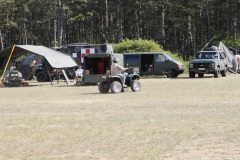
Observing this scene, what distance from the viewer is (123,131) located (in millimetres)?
7289

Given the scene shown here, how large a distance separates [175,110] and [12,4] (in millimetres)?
57125

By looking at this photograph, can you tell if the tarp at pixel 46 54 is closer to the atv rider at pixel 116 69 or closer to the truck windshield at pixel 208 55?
the atv rider at pixel 116 69

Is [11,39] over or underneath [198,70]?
over

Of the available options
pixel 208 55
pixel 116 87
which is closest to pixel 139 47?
pixel 208 55

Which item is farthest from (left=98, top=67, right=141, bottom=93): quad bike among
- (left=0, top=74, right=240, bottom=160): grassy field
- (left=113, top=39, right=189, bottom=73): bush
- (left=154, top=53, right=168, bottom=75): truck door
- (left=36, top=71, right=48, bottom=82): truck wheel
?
(left=113, top=39, right=189, bottom=73): bush

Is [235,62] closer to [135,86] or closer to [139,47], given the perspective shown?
[139,47]

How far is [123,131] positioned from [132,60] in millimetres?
20271

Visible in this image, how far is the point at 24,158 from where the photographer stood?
17.8 ft

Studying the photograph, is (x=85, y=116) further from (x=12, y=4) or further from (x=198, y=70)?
(x=12, y=4)

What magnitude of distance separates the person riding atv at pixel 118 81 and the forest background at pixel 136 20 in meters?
25.1

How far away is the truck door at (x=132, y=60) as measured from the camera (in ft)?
89.5

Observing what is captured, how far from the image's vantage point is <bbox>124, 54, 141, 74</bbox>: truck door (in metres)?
27.3

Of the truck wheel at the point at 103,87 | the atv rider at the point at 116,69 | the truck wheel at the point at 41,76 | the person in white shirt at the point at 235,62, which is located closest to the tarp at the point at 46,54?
the truck wheel at the point at 41,76

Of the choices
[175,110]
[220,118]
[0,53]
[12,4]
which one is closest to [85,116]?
[175,110]
